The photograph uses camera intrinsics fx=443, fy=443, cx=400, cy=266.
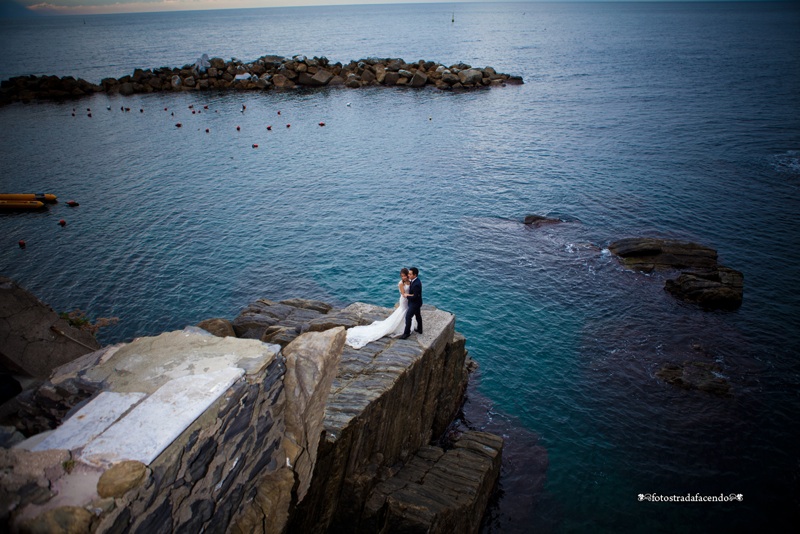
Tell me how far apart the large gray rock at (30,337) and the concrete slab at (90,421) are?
8.71m

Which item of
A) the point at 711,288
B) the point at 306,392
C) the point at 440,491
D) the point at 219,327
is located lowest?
the point at 440,491

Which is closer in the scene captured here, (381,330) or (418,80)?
(381,330)

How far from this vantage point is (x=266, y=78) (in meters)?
82.2

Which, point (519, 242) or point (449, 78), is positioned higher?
point (449, 78)

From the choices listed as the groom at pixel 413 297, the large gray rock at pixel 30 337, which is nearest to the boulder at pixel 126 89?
the large gray rock at pixel 30 337

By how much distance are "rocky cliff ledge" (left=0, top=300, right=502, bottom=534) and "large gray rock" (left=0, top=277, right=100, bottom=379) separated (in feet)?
19.2

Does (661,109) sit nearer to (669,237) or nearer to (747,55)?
(669,237)

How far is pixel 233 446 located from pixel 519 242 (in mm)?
28401

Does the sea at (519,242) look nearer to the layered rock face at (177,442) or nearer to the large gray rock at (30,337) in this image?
the large gray rock at (30,337)

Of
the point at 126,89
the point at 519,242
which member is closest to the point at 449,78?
the point at 126,89

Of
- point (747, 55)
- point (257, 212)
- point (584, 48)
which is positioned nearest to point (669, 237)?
point (257, 212)

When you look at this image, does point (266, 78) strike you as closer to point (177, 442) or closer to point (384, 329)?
point (384, 329)

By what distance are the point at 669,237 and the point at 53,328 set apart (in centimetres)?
3578

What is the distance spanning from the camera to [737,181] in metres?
39.9
